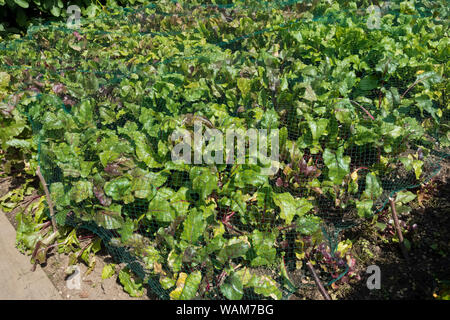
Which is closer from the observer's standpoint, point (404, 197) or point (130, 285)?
point (130, 285)

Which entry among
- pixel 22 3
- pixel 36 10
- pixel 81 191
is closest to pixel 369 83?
pixel 81 191

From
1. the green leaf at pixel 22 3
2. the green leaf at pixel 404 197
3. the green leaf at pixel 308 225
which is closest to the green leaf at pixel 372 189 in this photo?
the green leaf at pixel 404 197

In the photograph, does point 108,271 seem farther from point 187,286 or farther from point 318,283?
point 318,283

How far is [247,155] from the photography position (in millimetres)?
2387

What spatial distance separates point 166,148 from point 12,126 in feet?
4.83

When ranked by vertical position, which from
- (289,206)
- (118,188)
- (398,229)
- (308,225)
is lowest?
(398,229)

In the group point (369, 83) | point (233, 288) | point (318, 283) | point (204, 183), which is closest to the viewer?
point (233, 288)

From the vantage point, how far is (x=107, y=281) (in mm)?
2383

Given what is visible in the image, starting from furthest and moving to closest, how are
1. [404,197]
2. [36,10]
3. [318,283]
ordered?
[36,10]
[404,197]
[318,283]

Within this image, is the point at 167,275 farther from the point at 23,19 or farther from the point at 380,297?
the point at 23,19

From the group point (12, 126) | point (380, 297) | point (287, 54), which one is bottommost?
point (380, 297)

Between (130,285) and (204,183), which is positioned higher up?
(204,183)

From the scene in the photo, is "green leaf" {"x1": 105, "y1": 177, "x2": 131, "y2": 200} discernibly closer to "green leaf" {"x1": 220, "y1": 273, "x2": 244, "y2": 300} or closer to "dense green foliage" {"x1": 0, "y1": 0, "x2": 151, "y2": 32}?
"green leaf" {"x1": 220, "y1": 273, "x2": 244, "y2": 300}

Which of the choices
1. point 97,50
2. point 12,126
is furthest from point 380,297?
point 97,50
